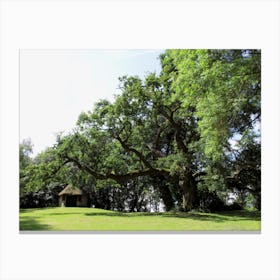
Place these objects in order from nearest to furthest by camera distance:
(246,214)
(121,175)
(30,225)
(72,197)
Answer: (30,225) < (246,214) < (72,197) < (121,175)

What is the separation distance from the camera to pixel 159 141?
966 centimetres

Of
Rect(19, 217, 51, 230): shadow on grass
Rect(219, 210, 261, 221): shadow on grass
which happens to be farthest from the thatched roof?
Rect(219, 210, 261, 221): shadow on grass

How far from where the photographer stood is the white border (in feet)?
17.5

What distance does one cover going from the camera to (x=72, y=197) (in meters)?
8.28

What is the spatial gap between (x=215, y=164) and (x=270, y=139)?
2360 mm

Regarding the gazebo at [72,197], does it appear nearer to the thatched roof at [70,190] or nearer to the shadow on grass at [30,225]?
the thatched roof at [70,190]

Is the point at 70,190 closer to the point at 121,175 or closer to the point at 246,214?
the point at 121,175

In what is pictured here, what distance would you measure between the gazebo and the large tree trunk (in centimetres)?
257

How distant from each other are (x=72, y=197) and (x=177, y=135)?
10.4ft

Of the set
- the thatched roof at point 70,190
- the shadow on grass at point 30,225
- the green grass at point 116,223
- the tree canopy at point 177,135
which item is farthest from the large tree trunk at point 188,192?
the shadow on grass at point 30,225

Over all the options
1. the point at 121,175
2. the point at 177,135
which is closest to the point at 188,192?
the point at 177,135
